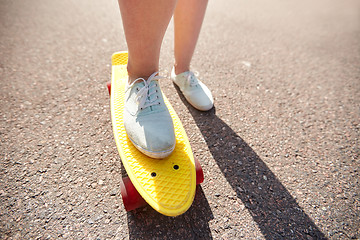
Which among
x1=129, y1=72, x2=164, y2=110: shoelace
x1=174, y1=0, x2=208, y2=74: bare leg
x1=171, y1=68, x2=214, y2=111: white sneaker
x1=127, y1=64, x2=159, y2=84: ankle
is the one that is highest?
x1=174, y1=0, x2=208, y2=74: bare leg

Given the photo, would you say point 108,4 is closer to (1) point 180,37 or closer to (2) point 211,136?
(1) point 180,37

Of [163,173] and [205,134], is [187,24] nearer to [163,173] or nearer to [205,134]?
[205,134]

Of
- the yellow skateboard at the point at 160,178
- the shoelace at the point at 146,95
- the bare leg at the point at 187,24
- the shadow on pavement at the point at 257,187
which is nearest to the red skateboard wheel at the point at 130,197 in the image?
the yellow skateboard at the point at 160,178

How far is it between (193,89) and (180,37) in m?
0.42

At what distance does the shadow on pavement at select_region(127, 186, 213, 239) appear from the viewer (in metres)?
1.14

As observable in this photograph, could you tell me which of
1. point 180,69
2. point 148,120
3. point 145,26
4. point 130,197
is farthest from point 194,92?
point 130,197

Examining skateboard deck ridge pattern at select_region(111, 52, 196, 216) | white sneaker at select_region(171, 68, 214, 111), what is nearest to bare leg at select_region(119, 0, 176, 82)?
skateboard deck ridge pattern at select_region(111, 52, 196, 216)

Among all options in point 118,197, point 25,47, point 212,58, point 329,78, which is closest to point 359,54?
point 329,78

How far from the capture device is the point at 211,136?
1655mm

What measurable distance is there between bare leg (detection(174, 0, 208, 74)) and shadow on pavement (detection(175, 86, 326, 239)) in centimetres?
55

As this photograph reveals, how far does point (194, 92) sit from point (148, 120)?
0.70 m

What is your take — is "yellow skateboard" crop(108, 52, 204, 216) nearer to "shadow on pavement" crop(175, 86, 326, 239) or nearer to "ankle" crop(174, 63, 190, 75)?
"shadow on pavement" crop(175, 86, 326, 239)

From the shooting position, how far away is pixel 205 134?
1667 mm

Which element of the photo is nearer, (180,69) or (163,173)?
(163,173)
